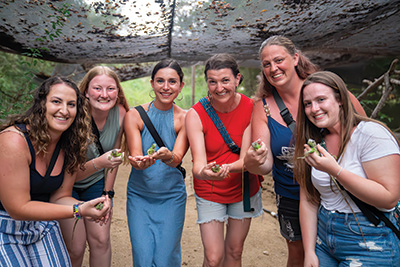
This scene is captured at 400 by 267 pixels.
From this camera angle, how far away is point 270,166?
2625mm

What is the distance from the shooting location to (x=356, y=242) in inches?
→ 76.1

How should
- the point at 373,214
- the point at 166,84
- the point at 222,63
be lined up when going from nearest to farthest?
the point at 373,214, the point at 222,63, the point at 166,84

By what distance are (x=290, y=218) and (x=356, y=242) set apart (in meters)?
0.73

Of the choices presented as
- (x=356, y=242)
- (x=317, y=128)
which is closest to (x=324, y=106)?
(x=317, y=128)

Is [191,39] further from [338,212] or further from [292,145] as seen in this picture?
[338,212]

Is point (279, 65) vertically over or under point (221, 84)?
over

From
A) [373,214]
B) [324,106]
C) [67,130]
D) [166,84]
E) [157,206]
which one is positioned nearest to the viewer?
[373,214]

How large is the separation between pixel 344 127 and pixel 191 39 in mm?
2676

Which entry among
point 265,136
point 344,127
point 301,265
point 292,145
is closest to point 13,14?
point 265,136

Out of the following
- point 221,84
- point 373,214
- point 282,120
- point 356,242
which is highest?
point 221,84

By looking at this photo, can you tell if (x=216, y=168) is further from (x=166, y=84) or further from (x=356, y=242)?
(x=356, y=242)

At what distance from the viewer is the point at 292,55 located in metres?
2.61

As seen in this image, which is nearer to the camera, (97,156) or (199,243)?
(97,156)

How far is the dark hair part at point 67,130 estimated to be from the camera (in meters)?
2.21
